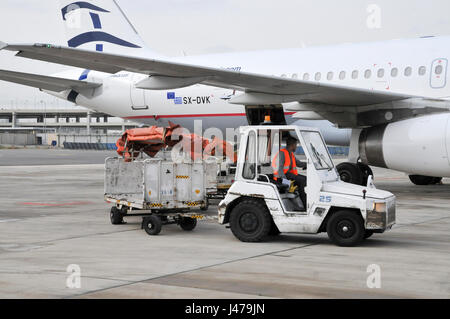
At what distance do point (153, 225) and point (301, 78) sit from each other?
380 inches

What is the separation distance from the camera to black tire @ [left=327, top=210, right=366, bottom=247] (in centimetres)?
909

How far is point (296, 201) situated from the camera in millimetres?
9828

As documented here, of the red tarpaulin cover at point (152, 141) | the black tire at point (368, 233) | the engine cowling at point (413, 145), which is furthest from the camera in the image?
the engine cowling at point (413, 145)

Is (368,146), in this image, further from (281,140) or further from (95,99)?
(95,99)

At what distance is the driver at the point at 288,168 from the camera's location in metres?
9.78

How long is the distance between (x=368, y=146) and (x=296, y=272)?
910 centimetres

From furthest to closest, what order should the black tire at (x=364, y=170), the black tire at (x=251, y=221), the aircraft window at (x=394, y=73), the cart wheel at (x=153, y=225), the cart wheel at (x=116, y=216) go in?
1. the aircraft window at (x=394, y=73)
2. the black tire at (x=364, y=170)
3. the cart wheel at (x=116, y=216)
4. the cart wheel at (x=153, y=225)
5. the black tire at (x=251, y=221)

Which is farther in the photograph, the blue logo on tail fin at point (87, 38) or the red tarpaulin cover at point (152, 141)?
the blue logo on tail fin at point (87, 38)

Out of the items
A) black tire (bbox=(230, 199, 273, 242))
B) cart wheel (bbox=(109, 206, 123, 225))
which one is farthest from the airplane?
black tire (bbox=(230, 199, 273, 242))

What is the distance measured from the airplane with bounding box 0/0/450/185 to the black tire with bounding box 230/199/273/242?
4.36 metres

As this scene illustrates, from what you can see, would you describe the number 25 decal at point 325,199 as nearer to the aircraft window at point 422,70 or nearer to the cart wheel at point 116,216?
the cart wheel at point 116,216

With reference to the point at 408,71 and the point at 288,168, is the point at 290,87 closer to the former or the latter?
the point at 408,71

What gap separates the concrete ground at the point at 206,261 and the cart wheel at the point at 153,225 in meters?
0.10

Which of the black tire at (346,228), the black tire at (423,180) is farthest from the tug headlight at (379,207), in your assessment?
the black tire at (423,180)
